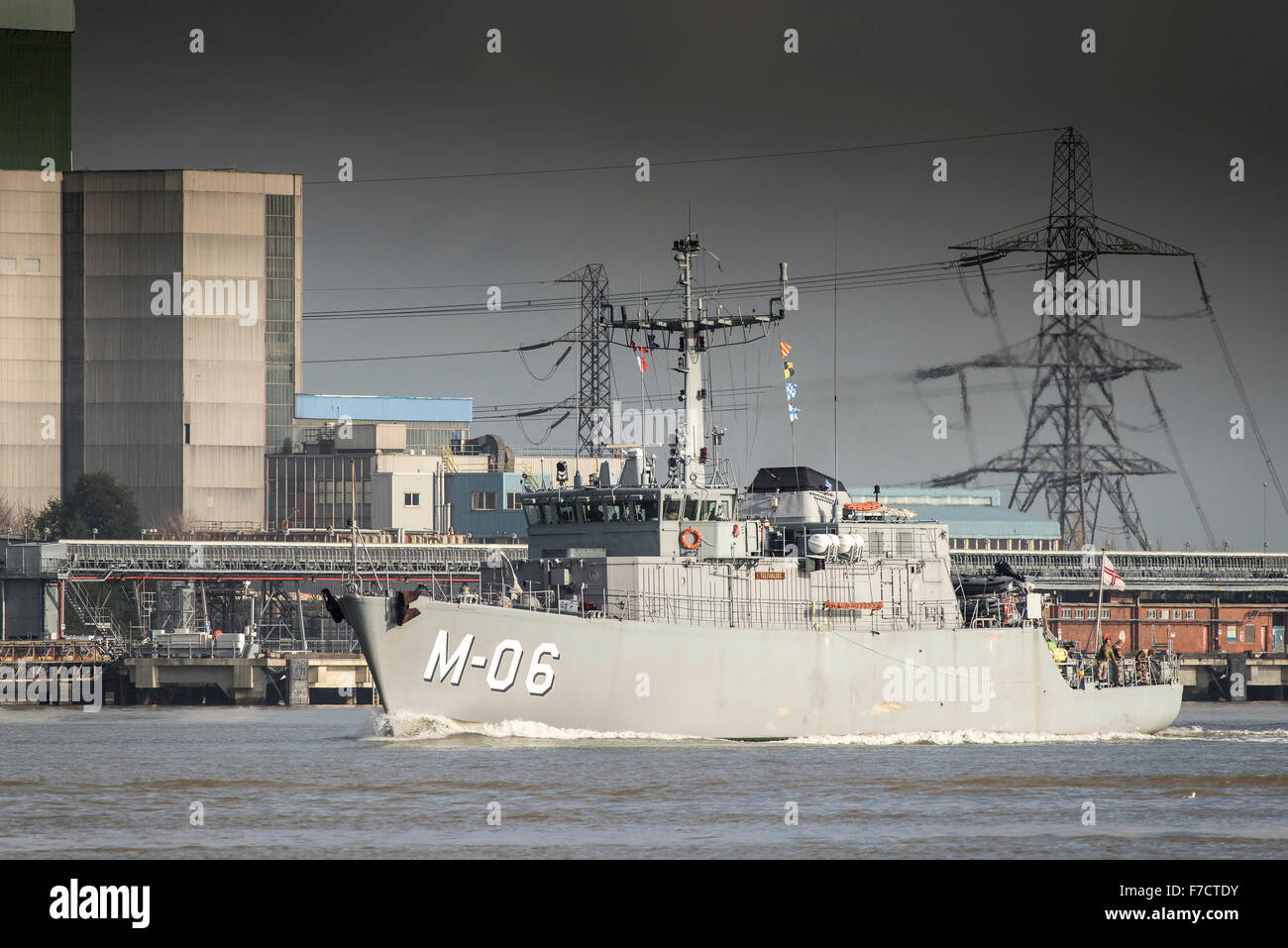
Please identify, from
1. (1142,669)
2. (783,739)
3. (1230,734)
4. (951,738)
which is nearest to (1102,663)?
(1142,669)

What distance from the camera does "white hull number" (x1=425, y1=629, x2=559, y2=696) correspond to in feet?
155

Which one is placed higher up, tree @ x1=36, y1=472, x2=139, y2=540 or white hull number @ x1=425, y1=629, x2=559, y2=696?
tree @ x1=36, y1=472, x2=139, y2=540

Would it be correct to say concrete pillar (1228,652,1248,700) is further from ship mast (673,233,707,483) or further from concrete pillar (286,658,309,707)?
ship mast (673,233,707,483)

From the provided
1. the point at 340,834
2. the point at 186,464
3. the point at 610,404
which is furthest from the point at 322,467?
the point at 340,834

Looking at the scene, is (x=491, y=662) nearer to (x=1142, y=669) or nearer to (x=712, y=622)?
(x=712, y=622)

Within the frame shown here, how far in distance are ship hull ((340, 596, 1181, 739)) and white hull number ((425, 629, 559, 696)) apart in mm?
26

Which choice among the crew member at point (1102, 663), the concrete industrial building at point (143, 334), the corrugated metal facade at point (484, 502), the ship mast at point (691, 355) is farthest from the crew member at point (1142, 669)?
the concrete industrial building at point (143, 334)

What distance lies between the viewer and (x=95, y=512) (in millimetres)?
133750

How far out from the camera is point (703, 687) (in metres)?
50.3

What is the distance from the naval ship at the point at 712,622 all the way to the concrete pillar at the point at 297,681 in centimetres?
3981

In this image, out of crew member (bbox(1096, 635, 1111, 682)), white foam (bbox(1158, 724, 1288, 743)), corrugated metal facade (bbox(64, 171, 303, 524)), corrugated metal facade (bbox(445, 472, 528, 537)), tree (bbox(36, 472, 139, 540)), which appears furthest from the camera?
corrugated metal facade (bbox(64, 171, 303, 524))

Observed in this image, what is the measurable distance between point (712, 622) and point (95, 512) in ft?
304

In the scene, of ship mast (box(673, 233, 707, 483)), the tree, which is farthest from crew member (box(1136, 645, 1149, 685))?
the tree
